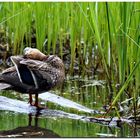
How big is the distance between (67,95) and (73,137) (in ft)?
3.24

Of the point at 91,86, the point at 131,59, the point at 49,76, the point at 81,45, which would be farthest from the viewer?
the point at 81,45

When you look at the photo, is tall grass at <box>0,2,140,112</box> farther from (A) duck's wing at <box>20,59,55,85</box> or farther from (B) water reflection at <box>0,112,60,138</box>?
(B) water reflection at <box>0,112,60,138</box>

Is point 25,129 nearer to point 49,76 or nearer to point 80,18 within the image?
point 49,76

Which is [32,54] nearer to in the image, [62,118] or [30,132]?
[62,118]

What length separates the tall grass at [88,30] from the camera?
3229mm

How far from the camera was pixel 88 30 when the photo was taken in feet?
13.9

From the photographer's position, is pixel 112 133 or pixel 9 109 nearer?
pixel 112 133

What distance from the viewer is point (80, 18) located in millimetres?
4043

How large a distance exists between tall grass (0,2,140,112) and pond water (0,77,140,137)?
0.23 meters

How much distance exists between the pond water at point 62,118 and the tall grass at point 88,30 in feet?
0.75

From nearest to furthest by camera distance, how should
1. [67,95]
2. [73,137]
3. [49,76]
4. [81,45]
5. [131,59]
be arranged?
[73,137]
[49,76]
[131,59]
[67,95]
[81,45]

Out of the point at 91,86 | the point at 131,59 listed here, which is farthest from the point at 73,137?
the point at 91,86

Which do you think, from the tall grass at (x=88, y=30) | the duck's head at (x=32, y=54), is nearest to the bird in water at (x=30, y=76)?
the duck's head at (x=32, y=54)

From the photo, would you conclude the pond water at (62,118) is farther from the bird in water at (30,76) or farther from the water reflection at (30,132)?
the bird in water at (30,76)
